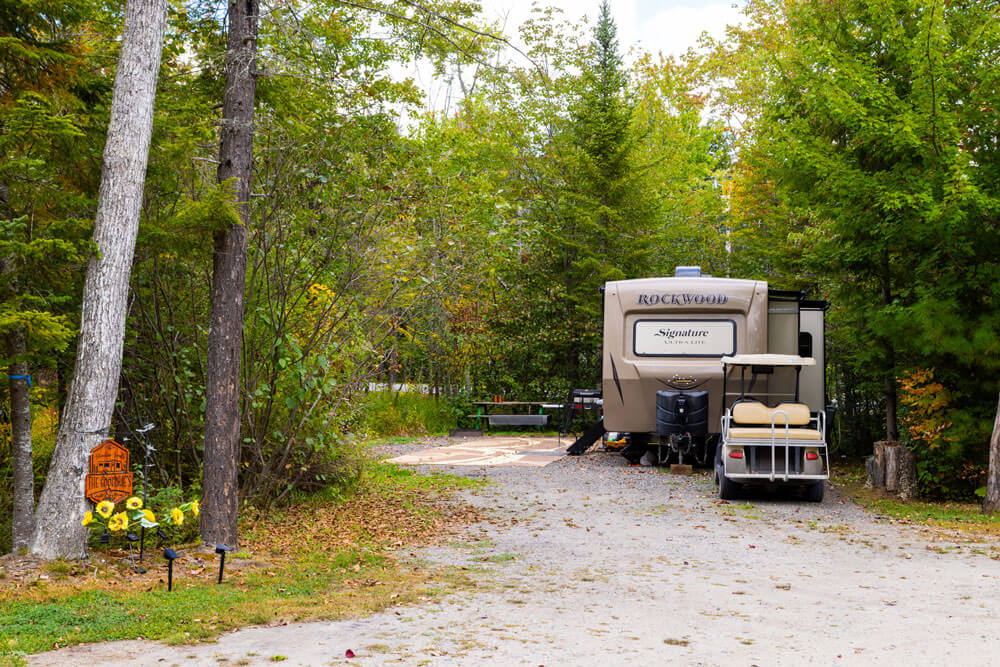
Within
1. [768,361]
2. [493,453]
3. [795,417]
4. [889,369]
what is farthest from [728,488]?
[493,453]

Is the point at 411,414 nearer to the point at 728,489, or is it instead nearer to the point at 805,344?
the point at 805,344

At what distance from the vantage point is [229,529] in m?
7.38

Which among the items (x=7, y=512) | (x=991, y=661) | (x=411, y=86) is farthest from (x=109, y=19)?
(x=991, y=661)

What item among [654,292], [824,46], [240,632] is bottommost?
[240,632]

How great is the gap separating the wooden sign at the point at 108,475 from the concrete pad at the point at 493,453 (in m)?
7.77

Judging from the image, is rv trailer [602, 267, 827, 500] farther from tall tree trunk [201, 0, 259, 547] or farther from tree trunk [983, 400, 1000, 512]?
tall tree trunk [201, 0, 259, 547]

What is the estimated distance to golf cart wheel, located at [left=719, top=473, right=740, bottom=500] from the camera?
1052cm

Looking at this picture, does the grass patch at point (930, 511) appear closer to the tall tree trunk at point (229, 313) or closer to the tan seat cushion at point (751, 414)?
the tan seat cushion at point (751, 414)

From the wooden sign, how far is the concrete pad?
7775 millimetres

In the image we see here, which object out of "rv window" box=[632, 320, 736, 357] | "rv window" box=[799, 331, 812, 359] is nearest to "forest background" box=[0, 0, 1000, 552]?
"rv window" box=[799, 331, 812, 359]

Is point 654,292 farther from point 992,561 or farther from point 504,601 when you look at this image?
point 504,601

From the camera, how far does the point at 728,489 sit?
10.6 m

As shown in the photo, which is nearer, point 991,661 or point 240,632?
point 991,661

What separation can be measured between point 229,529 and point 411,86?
5089 mm
